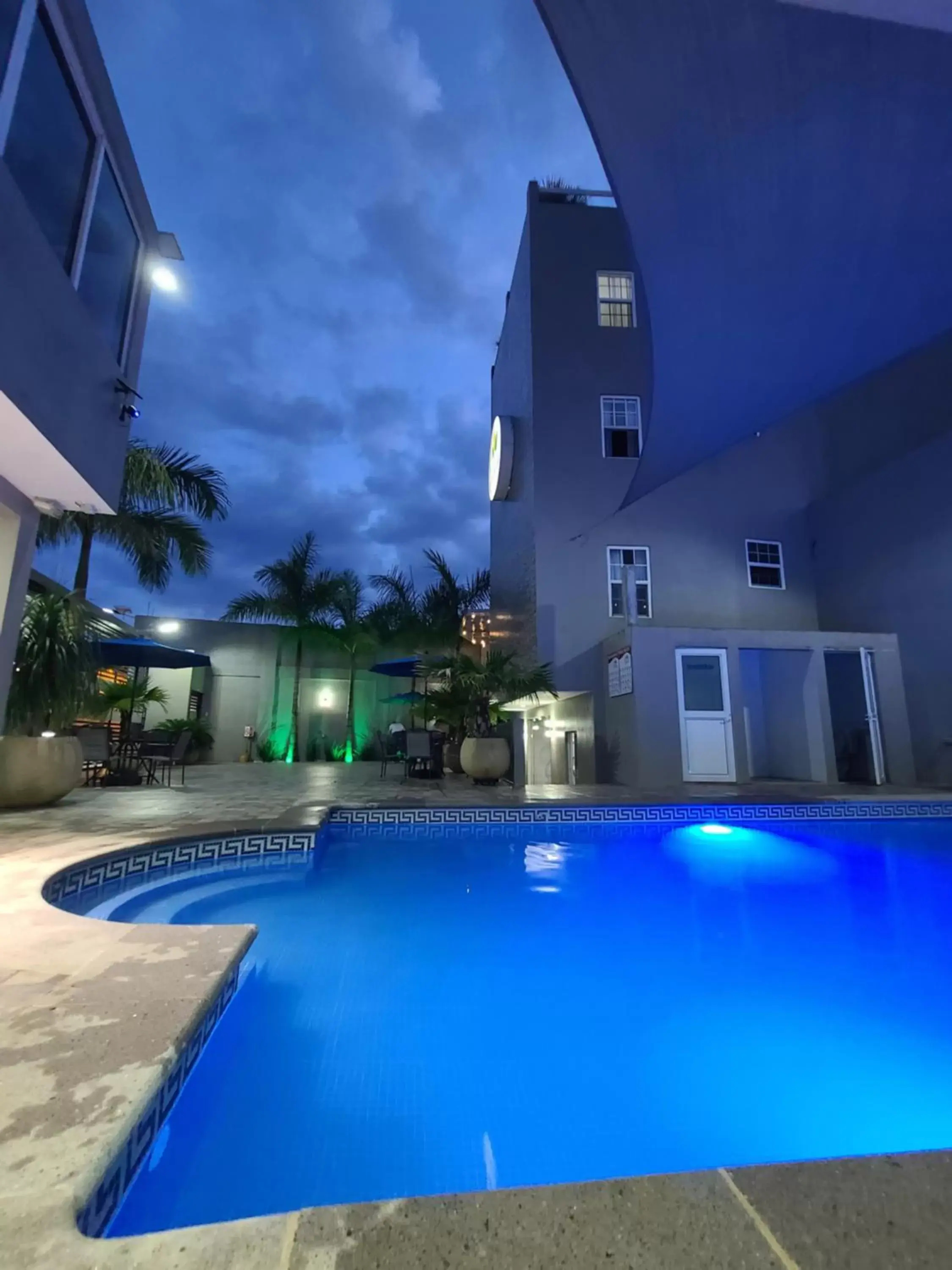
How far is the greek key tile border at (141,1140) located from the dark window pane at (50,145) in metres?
5.14

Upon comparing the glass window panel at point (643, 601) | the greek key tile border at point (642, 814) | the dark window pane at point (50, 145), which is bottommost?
the greek key tile border at point (642, 814)

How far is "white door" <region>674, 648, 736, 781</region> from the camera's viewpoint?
8.16 metres

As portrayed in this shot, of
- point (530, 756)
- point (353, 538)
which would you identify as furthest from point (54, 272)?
point (353, 538)

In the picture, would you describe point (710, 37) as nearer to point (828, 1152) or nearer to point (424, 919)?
point (828, 1152)

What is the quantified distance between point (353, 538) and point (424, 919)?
51990mm

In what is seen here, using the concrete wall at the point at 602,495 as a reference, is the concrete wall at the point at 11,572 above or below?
below

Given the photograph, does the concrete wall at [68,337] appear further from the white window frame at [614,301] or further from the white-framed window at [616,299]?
the white-framed window at [616,299]

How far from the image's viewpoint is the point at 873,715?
8422mm

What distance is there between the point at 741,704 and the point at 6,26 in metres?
9.45

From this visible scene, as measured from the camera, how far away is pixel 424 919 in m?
3.45

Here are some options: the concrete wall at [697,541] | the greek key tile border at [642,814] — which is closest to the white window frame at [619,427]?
the concrete wall at [697,541]

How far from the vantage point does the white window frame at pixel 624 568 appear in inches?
392

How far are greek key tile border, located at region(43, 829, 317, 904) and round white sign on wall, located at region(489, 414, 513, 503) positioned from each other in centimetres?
883

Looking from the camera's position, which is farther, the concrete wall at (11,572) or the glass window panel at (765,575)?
the glass window panel at (765,575)
